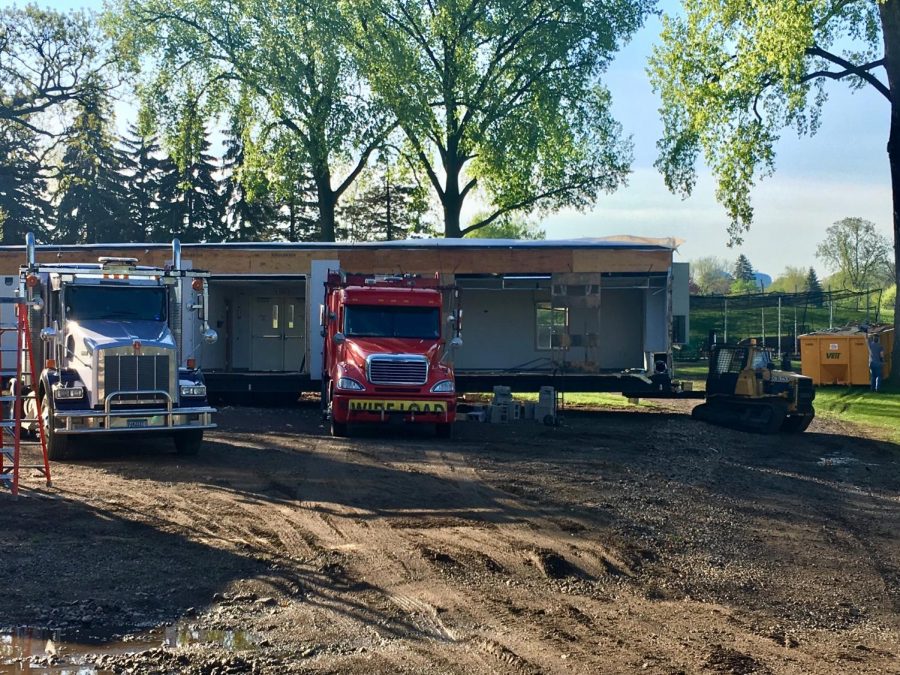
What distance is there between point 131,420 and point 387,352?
510 centimetres

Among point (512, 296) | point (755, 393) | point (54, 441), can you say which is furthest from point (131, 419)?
point (512, 296)

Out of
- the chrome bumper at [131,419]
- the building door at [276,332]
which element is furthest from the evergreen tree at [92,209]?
the chrome bumper at [131,419]

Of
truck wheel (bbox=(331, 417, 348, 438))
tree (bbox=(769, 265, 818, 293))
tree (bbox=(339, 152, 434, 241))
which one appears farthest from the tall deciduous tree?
truck wheel (bbox=(331, 417, 348, 438))

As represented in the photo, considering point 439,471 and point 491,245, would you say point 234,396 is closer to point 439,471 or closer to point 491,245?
point 491,245

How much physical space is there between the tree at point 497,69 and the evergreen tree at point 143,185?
19886mm

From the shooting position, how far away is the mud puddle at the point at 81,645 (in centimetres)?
598

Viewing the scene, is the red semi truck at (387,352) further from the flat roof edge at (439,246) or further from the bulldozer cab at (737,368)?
the bulldozer cab at (737,368)

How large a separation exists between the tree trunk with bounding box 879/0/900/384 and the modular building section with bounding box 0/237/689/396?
9.26 m

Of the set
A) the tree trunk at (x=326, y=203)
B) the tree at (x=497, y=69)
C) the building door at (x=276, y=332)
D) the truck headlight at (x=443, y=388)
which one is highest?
the tree at (x=497, y=69)

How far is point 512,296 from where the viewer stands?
1052 inches

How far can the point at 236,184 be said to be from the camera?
171ft

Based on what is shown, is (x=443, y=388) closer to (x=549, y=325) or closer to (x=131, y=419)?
(x=131, y=419)

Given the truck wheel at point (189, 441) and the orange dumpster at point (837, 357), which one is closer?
the truck wheel at point (189, 441)

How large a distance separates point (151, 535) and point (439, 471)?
16.9 ft
